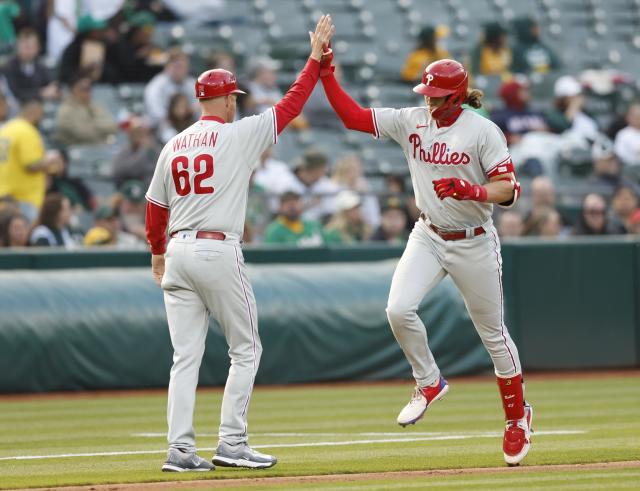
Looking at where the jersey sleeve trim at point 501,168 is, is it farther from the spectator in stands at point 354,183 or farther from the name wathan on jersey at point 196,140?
the spectator in stands at point 354,183

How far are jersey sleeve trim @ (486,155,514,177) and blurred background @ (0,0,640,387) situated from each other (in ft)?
20.7

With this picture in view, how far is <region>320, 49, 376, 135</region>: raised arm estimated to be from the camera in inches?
307

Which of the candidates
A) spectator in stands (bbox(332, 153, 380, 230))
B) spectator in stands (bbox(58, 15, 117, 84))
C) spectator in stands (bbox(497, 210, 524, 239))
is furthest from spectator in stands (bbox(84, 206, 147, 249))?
spectator in stands (bbox(497, 210, 524, 239))

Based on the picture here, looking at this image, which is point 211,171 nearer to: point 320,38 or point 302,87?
point 302,87

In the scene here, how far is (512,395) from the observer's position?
7609 mm

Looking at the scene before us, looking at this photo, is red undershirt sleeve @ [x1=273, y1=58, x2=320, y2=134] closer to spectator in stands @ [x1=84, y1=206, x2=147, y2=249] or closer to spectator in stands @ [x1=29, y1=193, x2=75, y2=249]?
spectator in stands @ [x1=29, y1=193, x2=75, y2=249]

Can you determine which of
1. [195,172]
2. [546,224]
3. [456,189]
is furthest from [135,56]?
[456,189]

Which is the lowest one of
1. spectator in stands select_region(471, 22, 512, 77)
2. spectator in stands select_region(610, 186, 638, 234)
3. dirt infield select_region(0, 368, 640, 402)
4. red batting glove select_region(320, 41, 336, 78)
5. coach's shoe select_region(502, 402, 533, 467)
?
dirt infield select_region(0, 368, 640, 402)

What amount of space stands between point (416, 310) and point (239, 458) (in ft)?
4.06

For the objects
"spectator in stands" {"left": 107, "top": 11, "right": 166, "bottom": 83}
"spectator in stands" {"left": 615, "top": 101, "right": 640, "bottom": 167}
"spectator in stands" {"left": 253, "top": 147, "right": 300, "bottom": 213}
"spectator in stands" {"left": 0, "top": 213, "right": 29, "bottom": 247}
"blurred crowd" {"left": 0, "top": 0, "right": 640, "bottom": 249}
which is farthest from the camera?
"spectator in stands" {"left": 615, "top": 101, "right": 640, "bottom": 167}

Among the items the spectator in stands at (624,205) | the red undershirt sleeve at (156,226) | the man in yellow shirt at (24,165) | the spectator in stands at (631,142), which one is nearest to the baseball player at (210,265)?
the red undershirt sleeve at (156,226)

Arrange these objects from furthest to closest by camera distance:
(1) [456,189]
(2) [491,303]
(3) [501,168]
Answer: (2) [491,303] → (3) [501,168] → (1) [456,189]

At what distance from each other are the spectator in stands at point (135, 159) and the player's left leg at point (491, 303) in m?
8.07

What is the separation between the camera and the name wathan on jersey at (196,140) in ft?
23.5
